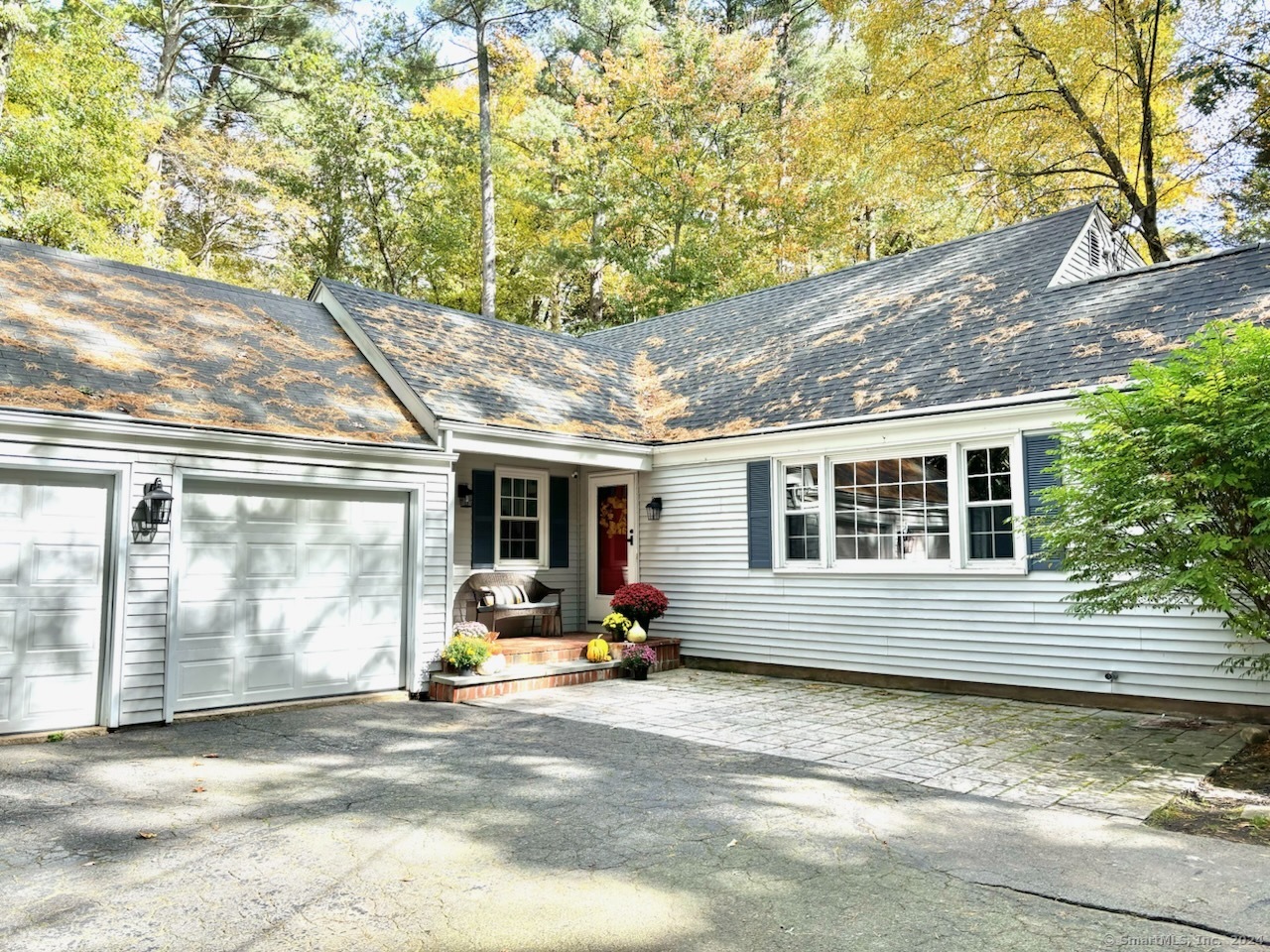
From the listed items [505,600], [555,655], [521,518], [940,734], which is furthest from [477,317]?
[940,734]

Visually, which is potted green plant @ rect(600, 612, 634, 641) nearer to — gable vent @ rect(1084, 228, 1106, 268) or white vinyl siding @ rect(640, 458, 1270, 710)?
white vinyl siding @ rect(640, 458, 1270, 710)

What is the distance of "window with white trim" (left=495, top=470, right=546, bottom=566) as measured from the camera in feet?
36.5

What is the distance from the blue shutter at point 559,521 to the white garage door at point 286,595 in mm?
3225

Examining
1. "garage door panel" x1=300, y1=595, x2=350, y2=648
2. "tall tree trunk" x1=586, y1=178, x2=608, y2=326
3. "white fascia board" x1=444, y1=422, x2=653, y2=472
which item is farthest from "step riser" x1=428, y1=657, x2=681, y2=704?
"tall tree trunk" x1=586, y1=178, x2=608, y2=326

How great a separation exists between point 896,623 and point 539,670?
3.85 m

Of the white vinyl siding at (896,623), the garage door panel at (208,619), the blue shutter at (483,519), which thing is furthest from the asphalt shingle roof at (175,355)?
the white vinyl siding at (896,623)

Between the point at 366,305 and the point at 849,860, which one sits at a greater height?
the point at 366,305

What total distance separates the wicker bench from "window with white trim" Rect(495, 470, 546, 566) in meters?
0.29

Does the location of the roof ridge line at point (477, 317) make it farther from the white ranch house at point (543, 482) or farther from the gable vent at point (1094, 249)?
the gable vent at point (1094, 249)

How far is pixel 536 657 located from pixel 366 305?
501 centimetres

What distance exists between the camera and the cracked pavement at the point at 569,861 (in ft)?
10.4

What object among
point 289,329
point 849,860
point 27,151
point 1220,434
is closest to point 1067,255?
point 1220,434

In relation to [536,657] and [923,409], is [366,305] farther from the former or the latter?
[923,409]

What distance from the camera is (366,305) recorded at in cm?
1087
